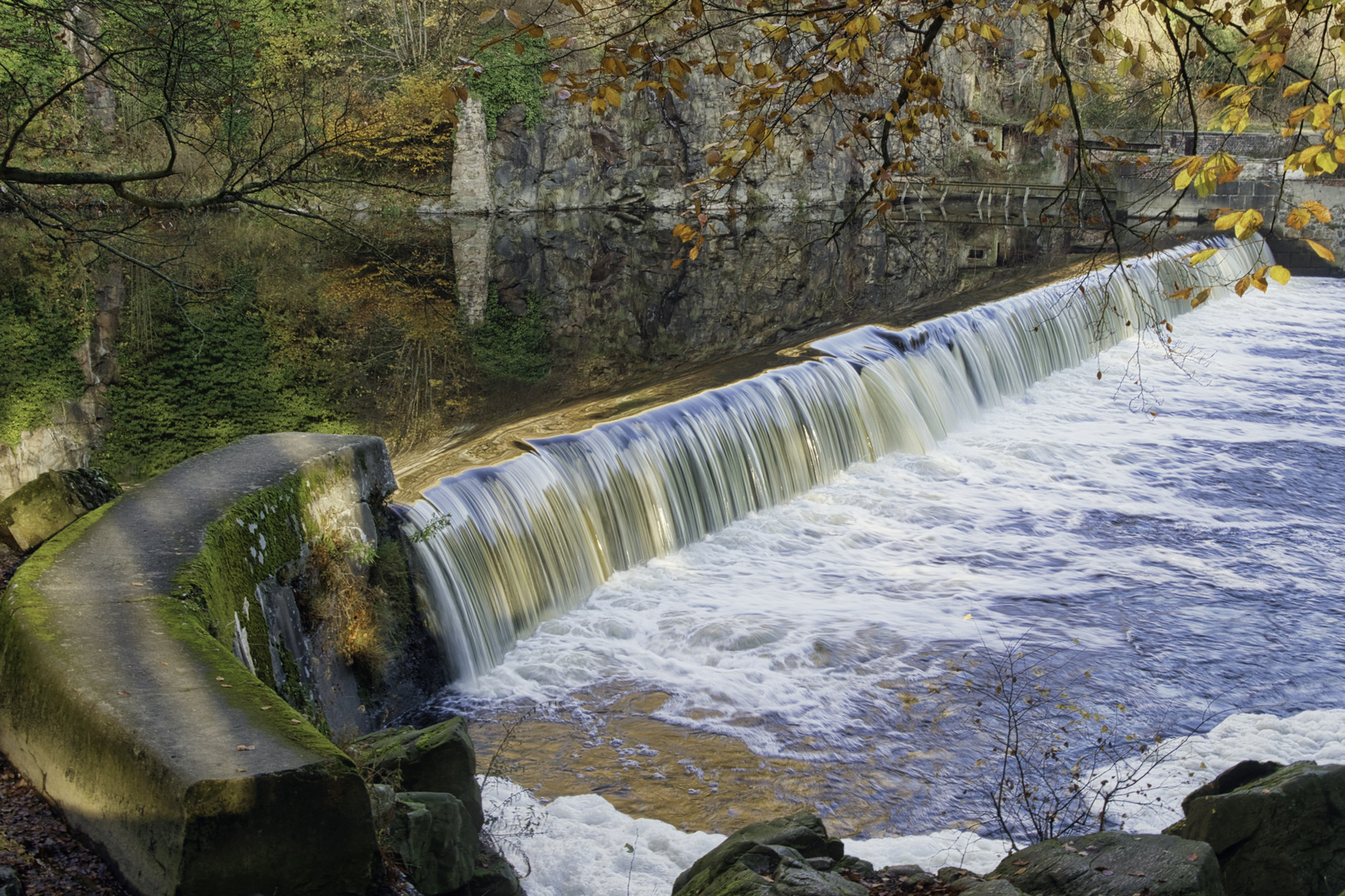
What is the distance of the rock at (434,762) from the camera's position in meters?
4.66

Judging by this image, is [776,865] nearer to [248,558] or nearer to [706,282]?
[248,558]

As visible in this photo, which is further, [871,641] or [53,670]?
[871,641]

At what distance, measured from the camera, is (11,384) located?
42.6 ft

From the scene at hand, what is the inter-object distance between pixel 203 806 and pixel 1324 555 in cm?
1001

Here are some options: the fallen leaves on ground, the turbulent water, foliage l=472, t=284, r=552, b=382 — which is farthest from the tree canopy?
foliage l=472, t=284, r=552, b=382

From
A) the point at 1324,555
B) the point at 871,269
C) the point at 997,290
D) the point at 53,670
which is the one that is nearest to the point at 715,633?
the point at 53,670

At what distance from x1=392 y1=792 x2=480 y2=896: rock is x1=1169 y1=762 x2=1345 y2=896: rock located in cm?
321

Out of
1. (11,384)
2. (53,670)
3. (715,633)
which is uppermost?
(11,384)

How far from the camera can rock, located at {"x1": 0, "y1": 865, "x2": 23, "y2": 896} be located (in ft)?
10.2

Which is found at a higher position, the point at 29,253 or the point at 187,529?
the point at 29,253

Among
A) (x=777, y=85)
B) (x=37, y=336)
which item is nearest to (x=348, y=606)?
(x=777, y=85)

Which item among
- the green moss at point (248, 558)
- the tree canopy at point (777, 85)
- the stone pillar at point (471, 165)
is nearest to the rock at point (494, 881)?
the green moss at point (248, 558)

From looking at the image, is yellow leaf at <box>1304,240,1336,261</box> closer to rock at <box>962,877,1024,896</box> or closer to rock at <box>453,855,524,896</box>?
rock at <box>962,877,1024,896</box>

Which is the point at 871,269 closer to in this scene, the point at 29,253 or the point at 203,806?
the point at 29,253
